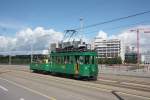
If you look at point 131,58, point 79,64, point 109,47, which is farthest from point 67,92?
point 109,47

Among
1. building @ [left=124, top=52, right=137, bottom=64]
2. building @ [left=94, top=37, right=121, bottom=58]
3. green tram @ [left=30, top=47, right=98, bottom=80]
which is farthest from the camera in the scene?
building @ [left=94, top=37, right=121, bottom=58]

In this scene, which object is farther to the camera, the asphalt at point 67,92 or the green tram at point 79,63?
the green tram at point 79,63

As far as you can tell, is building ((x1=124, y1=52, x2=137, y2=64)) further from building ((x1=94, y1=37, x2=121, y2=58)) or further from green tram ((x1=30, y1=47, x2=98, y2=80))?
green tram ((x1=30, y1=47, x2=98, y2=80))

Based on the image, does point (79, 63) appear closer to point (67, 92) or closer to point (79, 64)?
point (79, 64)

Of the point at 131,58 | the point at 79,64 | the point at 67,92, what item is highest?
the point at 131,58

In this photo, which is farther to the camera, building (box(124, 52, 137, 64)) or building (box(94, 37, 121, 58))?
building (box(94, 37, 121, 58))

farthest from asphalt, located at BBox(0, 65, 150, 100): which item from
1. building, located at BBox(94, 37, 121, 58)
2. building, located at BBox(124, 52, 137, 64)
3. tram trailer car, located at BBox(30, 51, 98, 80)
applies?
building, located at BBox(94, 37, 121, 58)

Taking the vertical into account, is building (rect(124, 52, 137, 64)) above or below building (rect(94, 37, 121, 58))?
below

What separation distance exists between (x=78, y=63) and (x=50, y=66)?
9607mm

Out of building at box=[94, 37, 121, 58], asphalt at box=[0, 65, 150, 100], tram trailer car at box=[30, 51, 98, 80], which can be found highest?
building at box=[94, 37, 121, 58]

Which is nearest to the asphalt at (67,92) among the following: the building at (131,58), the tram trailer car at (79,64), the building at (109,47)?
the tram trailer car at (79,64)

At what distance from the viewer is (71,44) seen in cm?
3422

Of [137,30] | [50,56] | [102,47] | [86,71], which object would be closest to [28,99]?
[86,71]

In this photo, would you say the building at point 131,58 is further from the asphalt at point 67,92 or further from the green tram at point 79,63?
the asphalt at point 67,92
